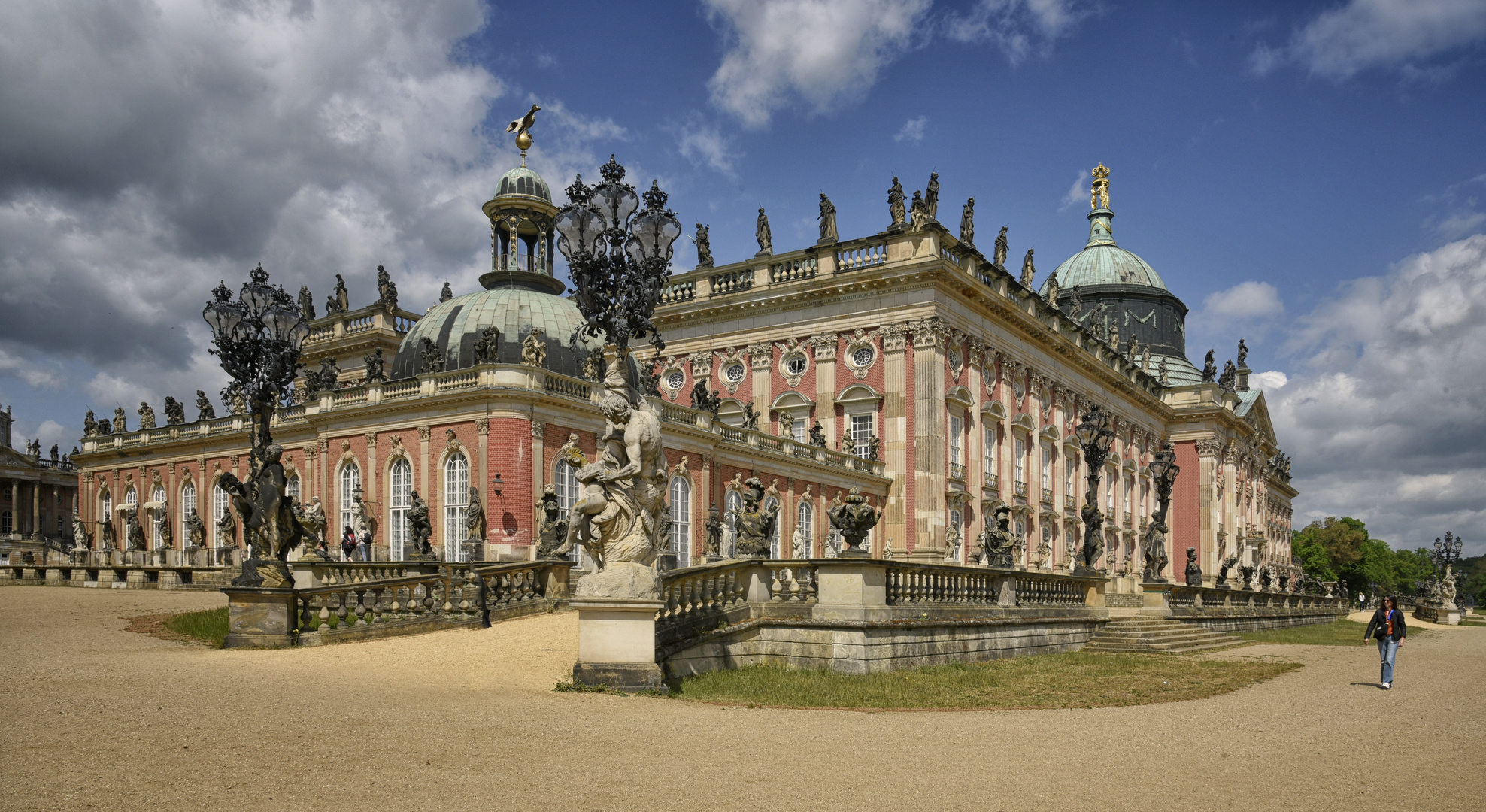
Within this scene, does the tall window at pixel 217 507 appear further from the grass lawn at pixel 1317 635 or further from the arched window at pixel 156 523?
the grass lawn at pixel 1317 635

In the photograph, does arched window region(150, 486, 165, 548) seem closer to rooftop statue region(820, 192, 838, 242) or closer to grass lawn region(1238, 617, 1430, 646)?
rooftop statue region(820, 192, 838, 242)

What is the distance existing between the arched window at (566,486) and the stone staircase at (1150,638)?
13399mm

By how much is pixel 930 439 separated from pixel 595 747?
30778 millimetres

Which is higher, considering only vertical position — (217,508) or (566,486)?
(566,486)

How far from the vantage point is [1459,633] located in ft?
140

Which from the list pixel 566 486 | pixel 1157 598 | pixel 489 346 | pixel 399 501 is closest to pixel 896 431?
pixel 1157 598

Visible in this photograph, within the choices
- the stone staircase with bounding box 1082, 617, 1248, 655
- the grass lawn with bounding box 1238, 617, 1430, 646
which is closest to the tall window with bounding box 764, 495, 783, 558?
the stone staircase with bounding box 1082, 617, 1248, 655

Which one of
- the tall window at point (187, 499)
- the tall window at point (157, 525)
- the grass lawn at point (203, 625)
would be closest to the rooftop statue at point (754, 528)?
the grass lawn at point (203, 625)

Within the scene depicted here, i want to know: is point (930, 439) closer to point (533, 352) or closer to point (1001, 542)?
point (1001, 542)

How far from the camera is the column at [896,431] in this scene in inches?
1526

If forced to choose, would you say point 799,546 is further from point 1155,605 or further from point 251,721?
point 251,721

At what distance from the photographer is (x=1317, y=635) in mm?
37562

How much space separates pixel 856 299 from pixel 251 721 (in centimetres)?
3301

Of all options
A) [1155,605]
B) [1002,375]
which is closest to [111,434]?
[1002,375]
